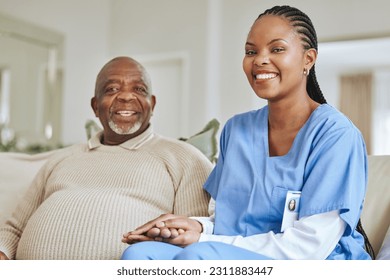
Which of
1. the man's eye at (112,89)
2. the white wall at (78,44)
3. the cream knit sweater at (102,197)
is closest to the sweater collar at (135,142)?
the cream knit sweater at (102,197)

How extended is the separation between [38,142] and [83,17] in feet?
3.13

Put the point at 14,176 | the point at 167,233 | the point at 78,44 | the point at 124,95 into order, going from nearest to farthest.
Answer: the point at 167,233 → the point at 124,95 → the point at 14,176 → the point at 78,44

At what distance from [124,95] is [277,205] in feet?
1.83

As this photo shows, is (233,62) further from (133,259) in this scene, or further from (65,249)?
(133,259)

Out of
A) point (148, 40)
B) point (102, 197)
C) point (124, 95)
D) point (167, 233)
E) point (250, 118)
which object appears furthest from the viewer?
point (148, 40)

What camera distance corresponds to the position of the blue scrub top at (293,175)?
0.93m

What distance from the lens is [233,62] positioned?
3.10 metres

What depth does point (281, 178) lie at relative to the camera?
3.29 ft

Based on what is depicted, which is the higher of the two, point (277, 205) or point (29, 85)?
point (29, 85)

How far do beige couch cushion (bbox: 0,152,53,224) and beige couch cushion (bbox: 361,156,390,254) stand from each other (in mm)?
931

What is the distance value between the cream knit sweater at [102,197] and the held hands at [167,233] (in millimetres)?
223

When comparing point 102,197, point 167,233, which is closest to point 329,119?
point 167,233

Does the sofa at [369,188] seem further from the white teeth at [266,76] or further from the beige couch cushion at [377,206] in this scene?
the white teeth at [266,76]

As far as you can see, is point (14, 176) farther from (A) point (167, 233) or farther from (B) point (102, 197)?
(A) point (167, 233)
